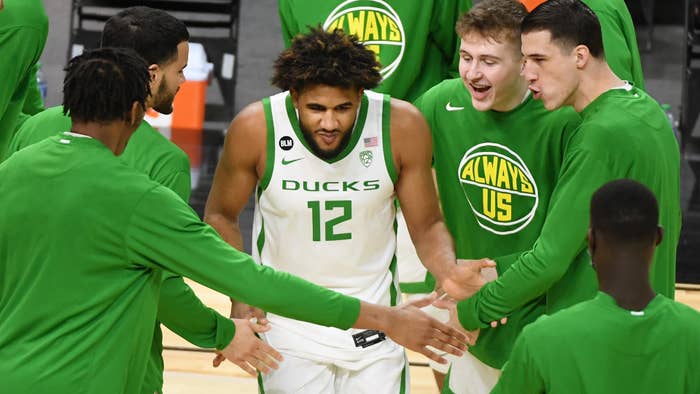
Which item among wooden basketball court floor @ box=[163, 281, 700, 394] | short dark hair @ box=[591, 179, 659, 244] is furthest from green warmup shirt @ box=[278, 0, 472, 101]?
short dark hair @ box=[591, 179, 659, 244]

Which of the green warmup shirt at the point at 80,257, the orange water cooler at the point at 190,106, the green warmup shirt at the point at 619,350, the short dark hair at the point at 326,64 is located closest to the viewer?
the green warmup shirt at the point at 619,350

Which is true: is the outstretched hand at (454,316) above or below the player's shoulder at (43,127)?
below

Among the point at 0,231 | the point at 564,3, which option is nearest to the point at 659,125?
the point at 564,3

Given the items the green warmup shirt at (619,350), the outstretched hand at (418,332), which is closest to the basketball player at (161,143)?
the outstretched hand at (418,332)

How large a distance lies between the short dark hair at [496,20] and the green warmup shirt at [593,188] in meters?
0.54

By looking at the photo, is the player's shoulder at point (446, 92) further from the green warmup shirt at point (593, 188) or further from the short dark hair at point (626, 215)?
the short dark hair at point (626, 215)

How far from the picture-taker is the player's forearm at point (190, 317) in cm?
399

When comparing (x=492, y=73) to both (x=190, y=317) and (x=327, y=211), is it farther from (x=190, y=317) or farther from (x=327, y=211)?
(x=190, y=317)

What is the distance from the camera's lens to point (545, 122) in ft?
15.0

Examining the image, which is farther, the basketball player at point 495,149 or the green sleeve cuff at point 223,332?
the basketball player at point 495,149

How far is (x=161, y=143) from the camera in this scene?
164 inches

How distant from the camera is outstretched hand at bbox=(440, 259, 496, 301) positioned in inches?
179

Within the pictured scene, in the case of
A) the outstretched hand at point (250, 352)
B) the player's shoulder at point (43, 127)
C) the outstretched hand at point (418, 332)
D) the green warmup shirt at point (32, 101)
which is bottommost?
the outstretched hand at point (250, 352)

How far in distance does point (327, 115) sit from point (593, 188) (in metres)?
0.91
